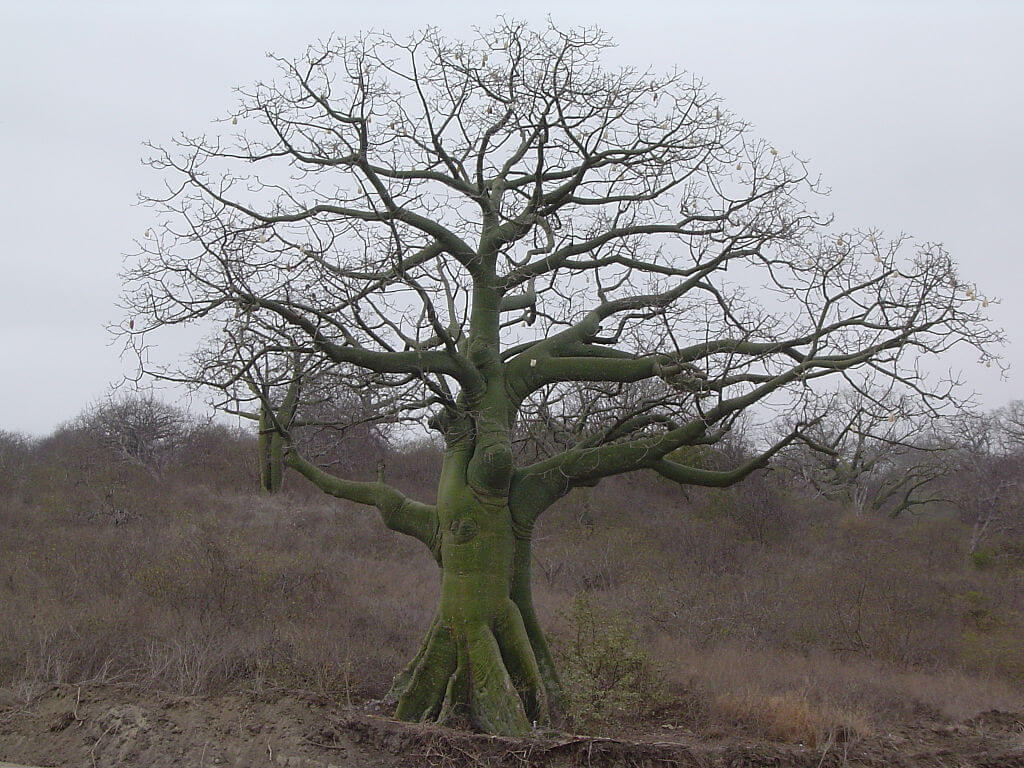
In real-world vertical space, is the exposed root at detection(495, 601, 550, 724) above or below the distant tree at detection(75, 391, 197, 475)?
below

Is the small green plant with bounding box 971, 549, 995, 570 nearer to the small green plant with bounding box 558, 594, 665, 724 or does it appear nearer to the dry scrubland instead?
the dry scrubland

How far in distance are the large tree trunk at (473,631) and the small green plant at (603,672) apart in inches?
19.2

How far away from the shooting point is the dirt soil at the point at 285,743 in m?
6.31

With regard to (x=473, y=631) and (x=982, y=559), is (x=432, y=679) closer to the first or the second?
(x=473, y=631)

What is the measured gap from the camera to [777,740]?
31.0 feet

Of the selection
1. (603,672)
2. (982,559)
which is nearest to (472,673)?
(603,672)

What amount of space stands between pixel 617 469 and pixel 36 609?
928cm

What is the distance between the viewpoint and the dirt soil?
6309 millimetres

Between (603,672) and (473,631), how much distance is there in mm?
2455

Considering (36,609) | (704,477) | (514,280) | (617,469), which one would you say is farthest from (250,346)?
(36,609)

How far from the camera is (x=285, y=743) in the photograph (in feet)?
21.0

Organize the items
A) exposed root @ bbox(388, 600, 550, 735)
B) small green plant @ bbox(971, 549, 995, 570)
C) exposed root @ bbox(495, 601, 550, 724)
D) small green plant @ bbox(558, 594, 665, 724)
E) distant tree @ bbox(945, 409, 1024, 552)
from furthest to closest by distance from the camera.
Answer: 1. distant tree @ bbox(945, 409, 1024, 552)
2. small green plant @ bbox(971, 549, 995, 570)
3. small green plant @ bbox(558, 594, 665, 724)
4. exposed root @ bbox(495, 601, 550, 724)
5. exposed root @ bbox(388, 600, 550, 735)

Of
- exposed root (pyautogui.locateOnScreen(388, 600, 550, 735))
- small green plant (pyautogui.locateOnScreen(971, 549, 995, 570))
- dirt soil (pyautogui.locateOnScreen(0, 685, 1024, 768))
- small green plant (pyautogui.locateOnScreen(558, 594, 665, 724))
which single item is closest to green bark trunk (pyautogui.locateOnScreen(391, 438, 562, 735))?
exposed root (pyautogui.locateOnScreen(388, 600, 550, 735))

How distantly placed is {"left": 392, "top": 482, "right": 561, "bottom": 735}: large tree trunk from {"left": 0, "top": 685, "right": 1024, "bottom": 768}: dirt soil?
4.05 feet
